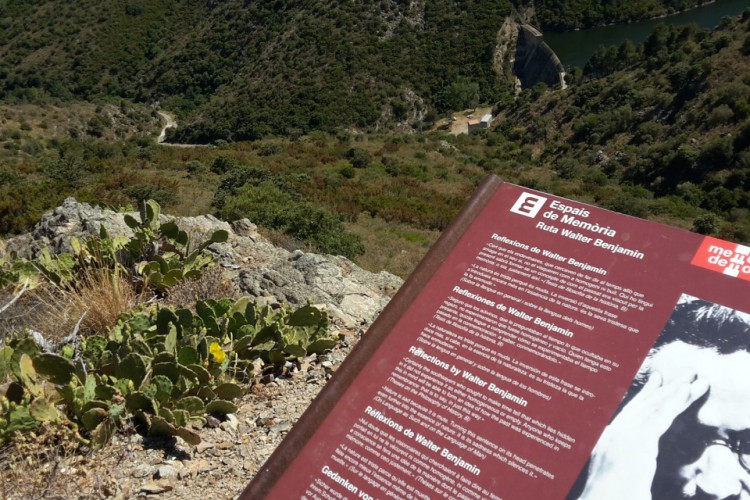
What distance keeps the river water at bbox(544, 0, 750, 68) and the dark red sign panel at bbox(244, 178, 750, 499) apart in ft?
225

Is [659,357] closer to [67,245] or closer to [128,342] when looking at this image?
[128,342]

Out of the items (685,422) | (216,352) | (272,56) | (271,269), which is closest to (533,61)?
(272,56)

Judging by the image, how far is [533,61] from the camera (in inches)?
2645

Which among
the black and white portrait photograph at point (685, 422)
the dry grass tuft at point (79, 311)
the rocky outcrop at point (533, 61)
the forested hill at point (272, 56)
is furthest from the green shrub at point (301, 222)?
the rocky outcrop at point (533, 61)

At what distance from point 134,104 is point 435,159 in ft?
170

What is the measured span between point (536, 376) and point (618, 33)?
80.6 meters

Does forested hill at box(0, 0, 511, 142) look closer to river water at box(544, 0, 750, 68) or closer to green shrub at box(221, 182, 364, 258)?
river water at box(544, 0, 750, 68)

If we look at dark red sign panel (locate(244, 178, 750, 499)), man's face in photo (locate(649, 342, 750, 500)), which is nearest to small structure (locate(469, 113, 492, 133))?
dark red sign panel (locate(244, 178, 750, 499))

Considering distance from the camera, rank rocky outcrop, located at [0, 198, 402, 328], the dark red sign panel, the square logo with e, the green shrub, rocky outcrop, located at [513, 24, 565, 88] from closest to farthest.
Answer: the dark red sign panel, the square logo with e, rocky outcrop, located at [0, 198, 402, 328], the green shrub, rocky outcrop, located at [513, 24, 565, 88]

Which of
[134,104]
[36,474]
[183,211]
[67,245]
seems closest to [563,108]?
[183,211]

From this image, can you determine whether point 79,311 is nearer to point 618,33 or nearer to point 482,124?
point 482,124

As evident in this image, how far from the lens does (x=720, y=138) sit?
29484 millimetres

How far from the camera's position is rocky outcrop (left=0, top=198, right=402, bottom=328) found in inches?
276

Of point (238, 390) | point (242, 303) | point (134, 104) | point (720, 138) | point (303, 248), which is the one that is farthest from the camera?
point (134, 104)
